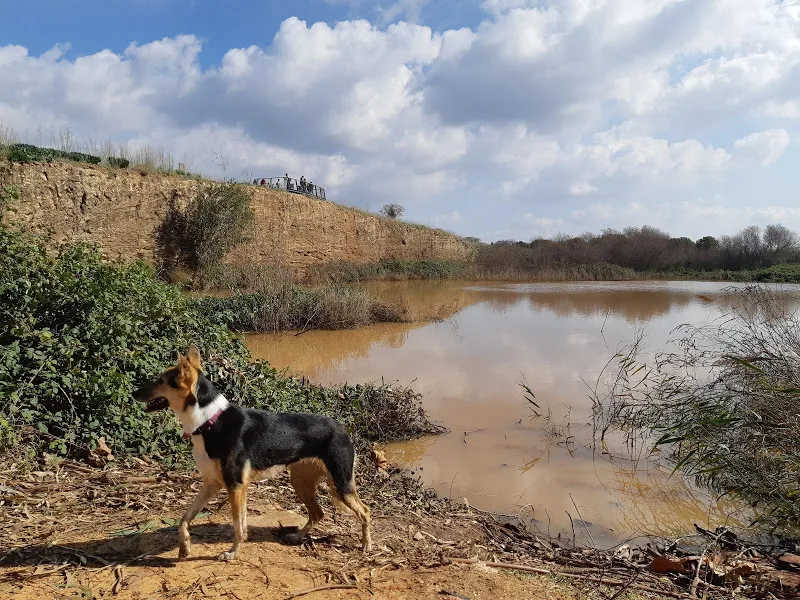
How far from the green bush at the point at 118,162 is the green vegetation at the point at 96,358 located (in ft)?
53.0

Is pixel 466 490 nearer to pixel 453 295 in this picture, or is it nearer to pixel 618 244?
pixel 453 295

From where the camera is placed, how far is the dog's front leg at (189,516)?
328cm

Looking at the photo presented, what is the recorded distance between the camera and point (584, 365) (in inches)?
492

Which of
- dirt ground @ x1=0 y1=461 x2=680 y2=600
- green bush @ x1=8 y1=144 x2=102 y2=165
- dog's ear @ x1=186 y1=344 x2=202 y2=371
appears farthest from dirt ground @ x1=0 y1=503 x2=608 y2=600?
green bush @ x1=8 y1=144 x2=102 y2=165

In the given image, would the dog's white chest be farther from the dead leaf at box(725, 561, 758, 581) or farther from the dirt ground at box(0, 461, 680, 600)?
the dead leaf at box(725, 561, 758, 581)

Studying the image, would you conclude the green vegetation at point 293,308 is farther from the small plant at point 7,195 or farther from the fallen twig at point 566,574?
the fallen twig at point 566,574

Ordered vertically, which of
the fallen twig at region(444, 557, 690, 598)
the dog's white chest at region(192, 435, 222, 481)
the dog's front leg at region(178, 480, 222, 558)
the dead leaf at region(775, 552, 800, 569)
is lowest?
the dead leaf at region(775, 552, 800, 569)

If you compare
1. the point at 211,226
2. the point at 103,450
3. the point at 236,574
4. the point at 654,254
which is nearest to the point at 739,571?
the point at 236,574

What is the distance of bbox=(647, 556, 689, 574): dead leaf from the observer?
3.93 m

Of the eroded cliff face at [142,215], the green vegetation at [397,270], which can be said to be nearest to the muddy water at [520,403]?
the eroded cliff face at [142,215]

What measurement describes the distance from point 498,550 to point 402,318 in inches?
580

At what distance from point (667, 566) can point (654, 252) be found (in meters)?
46.2

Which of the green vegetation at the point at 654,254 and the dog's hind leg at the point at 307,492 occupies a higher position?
the green vegetation at the point at 654,254

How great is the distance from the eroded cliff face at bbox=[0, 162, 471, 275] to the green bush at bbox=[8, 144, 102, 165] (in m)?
0.38
